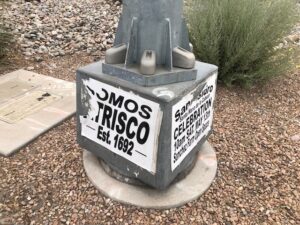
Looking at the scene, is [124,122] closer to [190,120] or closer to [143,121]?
[143,121]

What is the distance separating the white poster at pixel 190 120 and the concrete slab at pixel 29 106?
1.15m

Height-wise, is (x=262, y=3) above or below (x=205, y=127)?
above

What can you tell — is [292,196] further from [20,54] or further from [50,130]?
[20,54]

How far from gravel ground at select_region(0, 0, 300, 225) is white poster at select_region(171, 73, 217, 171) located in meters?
0.31

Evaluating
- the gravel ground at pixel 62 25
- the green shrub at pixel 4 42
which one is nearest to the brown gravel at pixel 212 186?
the green shrub at pixel 4 42

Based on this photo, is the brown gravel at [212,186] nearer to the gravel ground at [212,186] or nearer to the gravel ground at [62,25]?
the gravel ground at [212,186]

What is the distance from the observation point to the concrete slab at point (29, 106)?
256 cm

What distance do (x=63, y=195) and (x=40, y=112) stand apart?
1010mm

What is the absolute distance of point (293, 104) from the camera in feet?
11.1

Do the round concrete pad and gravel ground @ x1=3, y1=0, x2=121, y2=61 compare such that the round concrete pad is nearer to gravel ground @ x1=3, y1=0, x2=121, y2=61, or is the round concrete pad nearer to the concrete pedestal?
the concrete pedestal

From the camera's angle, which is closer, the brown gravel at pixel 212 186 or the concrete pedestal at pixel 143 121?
the concrete pedestal at pixel 143 121

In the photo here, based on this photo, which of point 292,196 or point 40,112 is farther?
point 40,112

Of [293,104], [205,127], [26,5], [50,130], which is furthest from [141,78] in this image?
[26,5]

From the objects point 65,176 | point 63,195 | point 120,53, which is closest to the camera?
point 120,53
